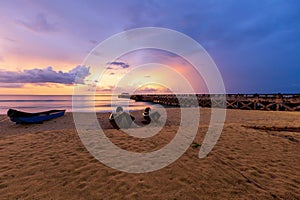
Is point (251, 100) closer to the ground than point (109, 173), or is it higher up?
higher up

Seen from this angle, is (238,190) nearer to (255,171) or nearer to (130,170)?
(255,171)

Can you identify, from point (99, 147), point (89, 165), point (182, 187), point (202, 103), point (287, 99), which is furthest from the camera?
point (202, 103)

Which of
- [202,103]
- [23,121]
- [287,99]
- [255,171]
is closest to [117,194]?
[255,171]

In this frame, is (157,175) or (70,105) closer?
(157,175)

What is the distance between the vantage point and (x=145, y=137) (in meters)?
8.73

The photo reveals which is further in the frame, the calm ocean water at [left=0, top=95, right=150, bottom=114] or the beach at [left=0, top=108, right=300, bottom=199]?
the calm ocean water at [left=0, top=95, right=150, bottom=114]

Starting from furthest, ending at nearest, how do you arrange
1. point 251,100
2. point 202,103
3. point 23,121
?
point 202,103 < point 251,100 < point 23,121

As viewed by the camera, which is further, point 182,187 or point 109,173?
point 109,173

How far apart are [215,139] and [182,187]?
4.94 meters

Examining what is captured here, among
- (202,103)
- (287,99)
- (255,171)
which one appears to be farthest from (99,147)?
(202,103)

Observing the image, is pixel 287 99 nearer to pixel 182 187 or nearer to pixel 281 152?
pixel 281 152

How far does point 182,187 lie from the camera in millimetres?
3953

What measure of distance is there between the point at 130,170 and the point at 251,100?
2780 centimetres

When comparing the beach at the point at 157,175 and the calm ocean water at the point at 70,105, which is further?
the calm ocean water at the point at 70,105
